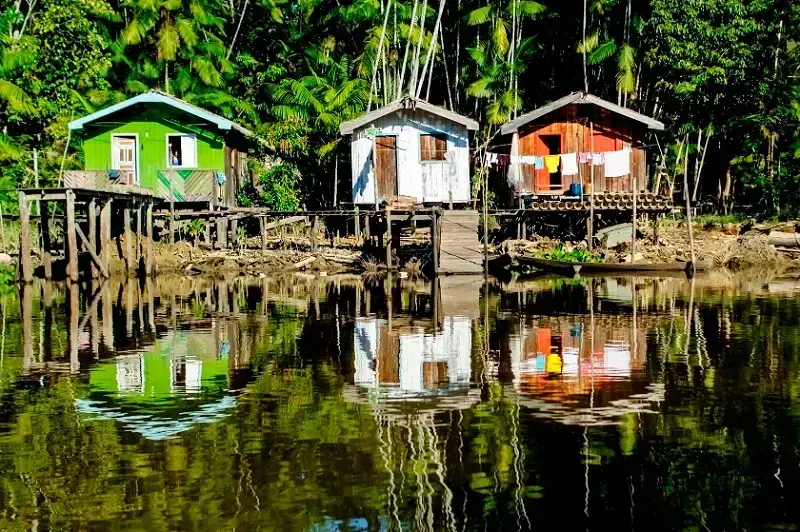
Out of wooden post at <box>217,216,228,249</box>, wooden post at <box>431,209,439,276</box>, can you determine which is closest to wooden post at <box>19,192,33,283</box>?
wooden post at <box>217,216,228,249</box>

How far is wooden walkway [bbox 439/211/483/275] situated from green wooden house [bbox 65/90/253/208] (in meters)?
8.93

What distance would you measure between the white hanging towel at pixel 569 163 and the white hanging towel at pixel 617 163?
104 centimetres

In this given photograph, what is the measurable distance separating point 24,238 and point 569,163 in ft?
58.1

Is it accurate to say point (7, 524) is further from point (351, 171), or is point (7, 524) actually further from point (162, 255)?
point (351, 171)

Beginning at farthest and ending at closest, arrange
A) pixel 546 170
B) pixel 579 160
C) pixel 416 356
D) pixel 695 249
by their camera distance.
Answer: pixel 546 170 → pixel 579 160 → pixel 695 249 → pixel 416 356

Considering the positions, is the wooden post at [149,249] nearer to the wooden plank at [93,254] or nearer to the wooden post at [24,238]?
the wooden plank at [93,254]

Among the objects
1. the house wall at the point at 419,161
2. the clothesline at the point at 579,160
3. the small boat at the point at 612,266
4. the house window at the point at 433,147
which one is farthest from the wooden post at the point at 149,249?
the small boat at the point at 612,266

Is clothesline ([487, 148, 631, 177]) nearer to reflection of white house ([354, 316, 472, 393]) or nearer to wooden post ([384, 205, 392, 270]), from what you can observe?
wooden post ([384, 205, 392, 270])

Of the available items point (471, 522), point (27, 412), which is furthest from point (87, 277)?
point (471, 522)

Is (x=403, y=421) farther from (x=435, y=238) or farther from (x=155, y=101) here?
(x=155, y=101)

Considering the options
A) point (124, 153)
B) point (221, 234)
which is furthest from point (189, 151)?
point (221, 234)

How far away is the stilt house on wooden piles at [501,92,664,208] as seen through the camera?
1473 inches

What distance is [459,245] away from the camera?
1284 inches

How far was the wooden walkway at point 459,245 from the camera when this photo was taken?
106 ft
